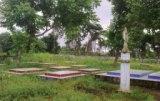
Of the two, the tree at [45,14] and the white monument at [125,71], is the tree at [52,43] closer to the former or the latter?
the tree at [45,14]

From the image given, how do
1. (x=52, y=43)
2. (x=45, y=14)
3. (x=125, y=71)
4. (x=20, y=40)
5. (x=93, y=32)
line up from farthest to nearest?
(x=93, y=32) < (x=52, y=43) < (x=45, y=14) < (x=20, y=40) < (x=125, y=71)

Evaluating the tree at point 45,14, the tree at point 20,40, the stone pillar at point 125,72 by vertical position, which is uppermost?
the tree at point 45,14

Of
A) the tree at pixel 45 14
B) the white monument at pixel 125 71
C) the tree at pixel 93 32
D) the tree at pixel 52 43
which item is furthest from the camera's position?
the tree at pixel 93 32

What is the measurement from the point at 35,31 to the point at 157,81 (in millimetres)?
13153

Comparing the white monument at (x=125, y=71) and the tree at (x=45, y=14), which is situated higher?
the tree at (x=45, y=14)

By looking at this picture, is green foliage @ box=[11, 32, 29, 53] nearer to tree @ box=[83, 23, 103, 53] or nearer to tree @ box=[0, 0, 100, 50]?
tree @ box=[0, 0, 100, 50]

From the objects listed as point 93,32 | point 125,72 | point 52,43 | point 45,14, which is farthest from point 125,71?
point 93,32

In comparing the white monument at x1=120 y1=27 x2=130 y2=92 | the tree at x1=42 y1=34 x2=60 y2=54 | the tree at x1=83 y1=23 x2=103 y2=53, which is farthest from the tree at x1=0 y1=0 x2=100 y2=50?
the tree at x1=83 y1=23 x2=103 y2=53

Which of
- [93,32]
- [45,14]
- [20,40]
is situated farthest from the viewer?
[93,32]

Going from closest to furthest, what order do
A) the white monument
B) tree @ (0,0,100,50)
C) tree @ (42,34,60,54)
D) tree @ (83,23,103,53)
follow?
the white monument → tree @ (0,0,100,50) → tree @ (42,34,60,54) → tree @ (83,23,103,53)

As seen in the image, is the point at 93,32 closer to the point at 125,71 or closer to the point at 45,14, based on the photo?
the point at 45,14

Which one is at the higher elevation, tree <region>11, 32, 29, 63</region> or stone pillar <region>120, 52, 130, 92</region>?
tree <region>11, 32, 29, 63</region>

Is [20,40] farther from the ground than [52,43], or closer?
closer

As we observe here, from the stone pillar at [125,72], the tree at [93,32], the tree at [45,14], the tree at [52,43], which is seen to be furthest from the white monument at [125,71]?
the tree at [93,32]
